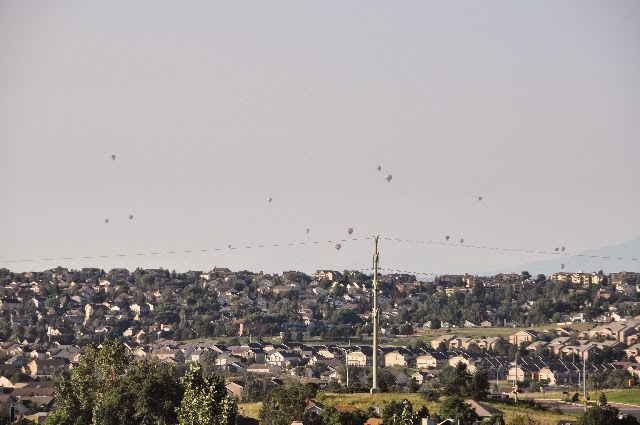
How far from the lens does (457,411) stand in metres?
60.2

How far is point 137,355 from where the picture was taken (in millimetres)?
132625

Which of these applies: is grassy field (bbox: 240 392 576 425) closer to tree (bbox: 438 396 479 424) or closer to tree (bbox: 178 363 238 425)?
tree (bbox: 438 396 479 424)

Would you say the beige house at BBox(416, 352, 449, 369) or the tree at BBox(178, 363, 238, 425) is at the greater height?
the tree at BBox(178, 363, 238, 425)

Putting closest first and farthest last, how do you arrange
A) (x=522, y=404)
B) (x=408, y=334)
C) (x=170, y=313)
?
1. (x=522, y=404)
2. (x=408, y=334)
3. (x=170, y=313)

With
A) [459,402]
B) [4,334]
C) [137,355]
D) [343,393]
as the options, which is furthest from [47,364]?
[459,402]

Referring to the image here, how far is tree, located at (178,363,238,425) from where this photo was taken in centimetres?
4916

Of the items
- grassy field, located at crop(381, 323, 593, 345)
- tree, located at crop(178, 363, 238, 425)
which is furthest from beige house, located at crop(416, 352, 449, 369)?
tree, located at crop(178, 363, 238, 425)

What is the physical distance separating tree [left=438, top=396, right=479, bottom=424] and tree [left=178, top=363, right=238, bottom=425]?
11.8 meters

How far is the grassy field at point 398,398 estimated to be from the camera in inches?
2517

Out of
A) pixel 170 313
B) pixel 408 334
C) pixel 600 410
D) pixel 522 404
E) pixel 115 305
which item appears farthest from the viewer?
pixel 115 305

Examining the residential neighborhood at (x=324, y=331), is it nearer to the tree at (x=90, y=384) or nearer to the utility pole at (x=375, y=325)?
the utility pole at (x=375, y=325)

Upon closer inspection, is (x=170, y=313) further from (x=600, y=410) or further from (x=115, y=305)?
(x=600, y=410)

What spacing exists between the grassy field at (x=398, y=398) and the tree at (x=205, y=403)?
12.9 metres

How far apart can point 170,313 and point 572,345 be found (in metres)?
53.9
